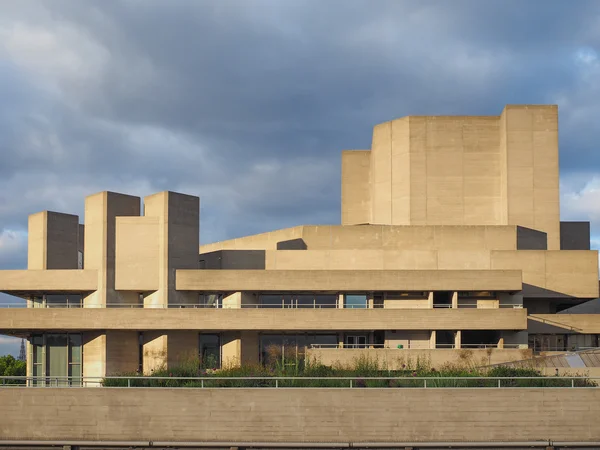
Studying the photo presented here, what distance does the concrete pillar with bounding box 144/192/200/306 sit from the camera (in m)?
48.5

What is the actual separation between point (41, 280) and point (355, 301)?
69.5 ft

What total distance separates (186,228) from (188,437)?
2198 centimetres

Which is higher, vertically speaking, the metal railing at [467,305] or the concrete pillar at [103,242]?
the concrete pillar at [103,242]

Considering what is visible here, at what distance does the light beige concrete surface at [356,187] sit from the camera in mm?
70562

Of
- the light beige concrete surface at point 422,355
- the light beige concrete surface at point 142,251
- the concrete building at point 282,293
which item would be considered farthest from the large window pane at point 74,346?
the light beige concrete surface at point 422,355

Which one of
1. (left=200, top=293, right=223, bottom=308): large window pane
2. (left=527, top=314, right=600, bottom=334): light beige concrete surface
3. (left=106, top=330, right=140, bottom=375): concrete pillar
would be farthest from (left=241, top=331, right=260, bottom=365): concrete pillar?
(left=527, top=314, right=600, bottom=334): light beige concrete surface

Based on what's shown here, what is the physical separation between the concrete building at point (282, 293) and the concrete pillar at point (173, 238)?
0.08 meters

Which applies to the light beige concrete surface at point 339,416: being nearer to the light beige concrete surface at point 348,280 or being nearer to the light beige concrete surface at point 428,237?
the light beige concrete surface at point 348,280

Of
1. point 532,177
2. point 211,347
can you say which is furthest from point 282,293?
point 532,177

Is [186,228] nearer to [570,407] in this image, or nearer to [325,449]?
[325,449]

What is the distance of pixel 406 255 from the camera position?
5222 cm

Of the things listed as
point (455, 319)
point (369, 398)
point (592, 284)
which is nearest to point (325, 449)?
point (369, 398)

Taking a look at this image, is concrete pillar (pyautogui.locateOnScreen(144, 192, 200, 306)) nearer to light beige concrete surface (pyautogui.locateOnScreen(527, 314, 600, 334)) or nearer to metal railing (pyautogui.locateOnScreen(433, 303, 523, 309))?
metal railing (pyautogui.locateOnScreen(433, 303, 523, 309))

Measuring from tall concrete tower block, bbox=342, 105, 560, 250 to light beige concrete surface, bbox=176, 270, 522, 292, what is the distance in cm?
1144
